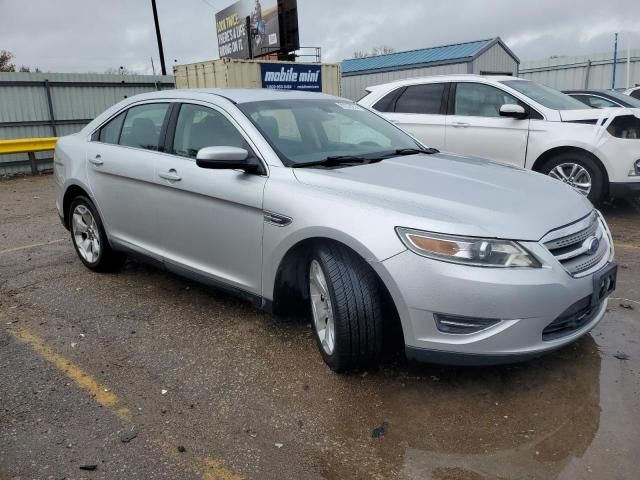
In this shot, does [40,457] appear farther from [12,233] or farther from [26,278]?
[12,233]

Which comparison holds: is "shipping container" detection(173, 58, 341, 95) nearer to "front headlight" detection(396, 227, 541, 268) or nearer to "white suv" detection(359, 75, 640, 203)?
"white suv" detection(359, 75, 640, 203)

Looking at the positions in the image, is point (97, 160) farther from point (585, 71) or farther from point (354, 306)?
point (585, 71)

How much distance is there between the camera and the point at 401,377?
3.23 meters

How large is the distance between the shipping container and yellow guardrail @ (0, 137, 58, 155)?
4.93m

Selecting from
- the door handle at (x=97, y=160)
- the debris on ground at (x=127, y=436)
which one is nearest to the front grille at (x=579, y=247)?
the debris on ground at (x=127, y=436)

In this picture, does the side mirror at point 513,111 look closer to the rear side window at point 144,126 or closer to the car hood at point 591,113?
the car hood at point 591,113

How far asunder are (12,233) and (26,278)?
2238 millimetres

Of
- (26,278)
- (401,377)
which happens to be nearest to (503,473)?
(401,377)

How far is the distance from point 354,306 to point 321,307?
1.40 ft

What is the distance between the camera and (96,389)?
3201mm

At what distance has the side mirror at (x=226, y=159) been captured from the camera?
11.0 ft

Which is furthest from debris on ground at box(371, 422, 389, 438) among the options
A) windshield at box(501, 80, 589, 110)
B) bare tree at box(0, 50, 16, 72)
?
bare tree at box(0, 50, 16, 72)

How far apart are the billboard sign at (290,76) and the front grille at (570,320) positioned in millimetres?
14479

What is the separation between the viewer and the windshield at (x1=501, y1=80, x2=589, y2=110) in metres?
6.98
